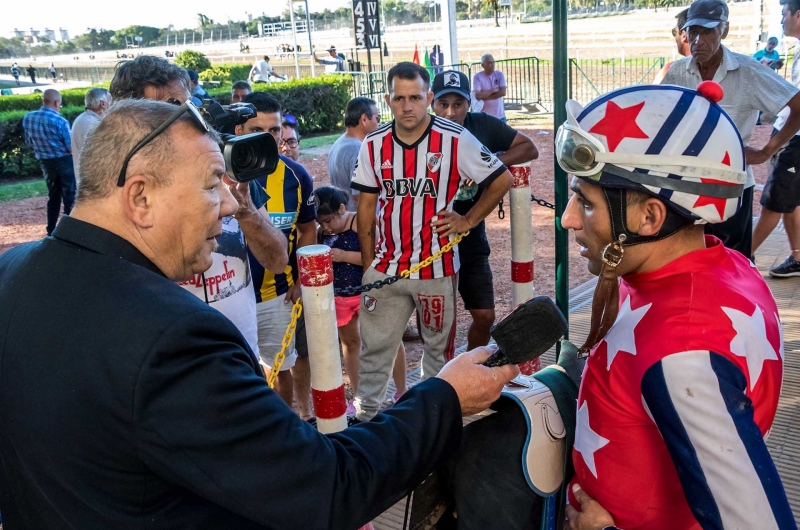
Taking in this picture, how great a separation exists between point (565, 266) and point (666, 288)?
1.94 metres

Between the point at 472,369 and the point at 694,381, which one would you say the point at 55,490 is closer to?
the point at 472,369

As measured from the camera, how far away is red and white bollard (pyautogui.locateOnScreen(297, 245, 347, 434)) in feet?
8.99

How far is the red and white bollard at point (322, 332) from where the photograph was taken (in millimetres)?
2740

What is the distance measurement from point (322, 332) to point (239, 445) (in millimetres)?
1481

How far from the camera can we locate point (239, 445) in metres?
1.33

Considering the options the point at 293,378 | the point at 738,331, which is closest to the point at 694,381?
the point at 738,331

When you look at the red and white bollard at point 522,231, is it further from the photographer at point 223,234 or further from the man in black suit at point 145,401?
the man in black suit at point 145,401

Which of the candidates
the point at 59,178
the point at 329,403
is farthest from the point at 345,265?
the point at 59,178

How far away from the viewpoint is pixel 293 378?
15.7 ft

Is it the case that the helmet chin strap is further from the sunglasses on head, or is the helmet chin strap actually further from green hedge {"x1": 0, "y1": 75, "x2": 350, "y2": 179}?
green hedge {"x1": 0, "y1": 75, "x2": 350, "y2": 179}

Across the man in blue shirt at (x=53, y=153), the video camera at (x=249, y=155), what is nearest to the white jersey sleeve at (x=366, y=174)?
the video camera at (x=249, y=155)

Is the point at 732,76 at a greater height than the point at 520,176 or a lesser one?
greater

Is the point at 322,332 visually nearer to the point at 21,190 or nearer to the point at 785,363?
the point at 785,363

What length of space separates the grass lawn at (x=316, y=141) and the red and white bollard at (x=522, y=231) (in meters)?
15.5
